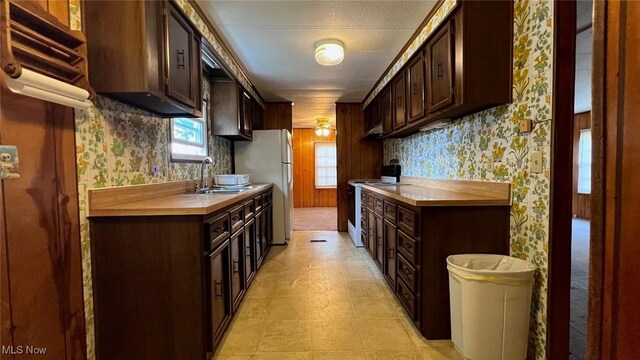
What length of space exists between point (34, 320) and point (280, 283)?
6.20ft

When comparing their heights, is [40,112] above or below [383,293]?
above

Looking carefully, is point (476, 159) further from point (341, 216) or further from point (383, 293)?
point (341, 216)

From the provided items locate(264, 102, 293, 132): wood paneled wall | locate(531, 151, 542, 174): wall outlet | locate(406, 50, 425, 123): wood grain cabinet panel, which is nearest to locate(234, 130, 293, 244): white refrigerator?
locate(264, 102, 293, 132): wood paneled wall

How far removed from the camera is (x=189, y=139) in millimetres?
2773

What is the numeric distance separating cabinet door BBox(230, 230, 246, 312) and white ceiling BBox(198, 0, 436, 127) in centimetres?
171

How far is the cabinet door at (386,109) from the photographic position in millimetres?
3611

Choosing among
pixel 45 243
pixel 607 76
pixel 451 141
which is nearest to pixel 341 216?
pixel 451 141

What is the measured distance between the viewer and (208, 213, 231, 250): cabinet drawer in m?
1.71

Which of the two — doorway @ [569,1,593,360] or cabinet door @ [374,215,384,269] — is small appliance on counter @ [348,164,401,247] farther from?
doorway @ [569,1,593,360]

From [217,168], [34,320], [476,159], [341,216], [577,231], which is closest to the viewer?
[34,320]

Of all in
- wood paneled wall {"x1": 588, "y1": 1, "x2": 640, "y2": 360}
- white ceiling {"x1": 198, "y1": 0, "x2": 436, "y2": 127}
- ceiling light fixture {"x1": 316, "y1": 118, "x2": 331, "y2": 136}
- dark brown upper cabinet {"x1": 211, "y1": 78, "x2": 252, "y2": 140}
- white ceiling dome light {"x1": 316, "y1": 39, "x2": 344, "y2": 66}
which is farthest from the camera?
ceiling light fixture {"x1": 316, "y1": 118, "x2": 331, "y2": 136}

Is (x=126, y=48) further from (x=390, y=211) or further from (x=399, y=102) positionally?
(x=399, y=102)

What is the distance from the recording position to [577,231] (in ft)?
16.3

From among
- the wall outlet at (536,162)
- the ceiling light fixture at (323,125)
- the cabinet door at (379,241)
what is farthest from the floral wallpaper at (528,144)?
the ceiling light fixture at (323,125)
